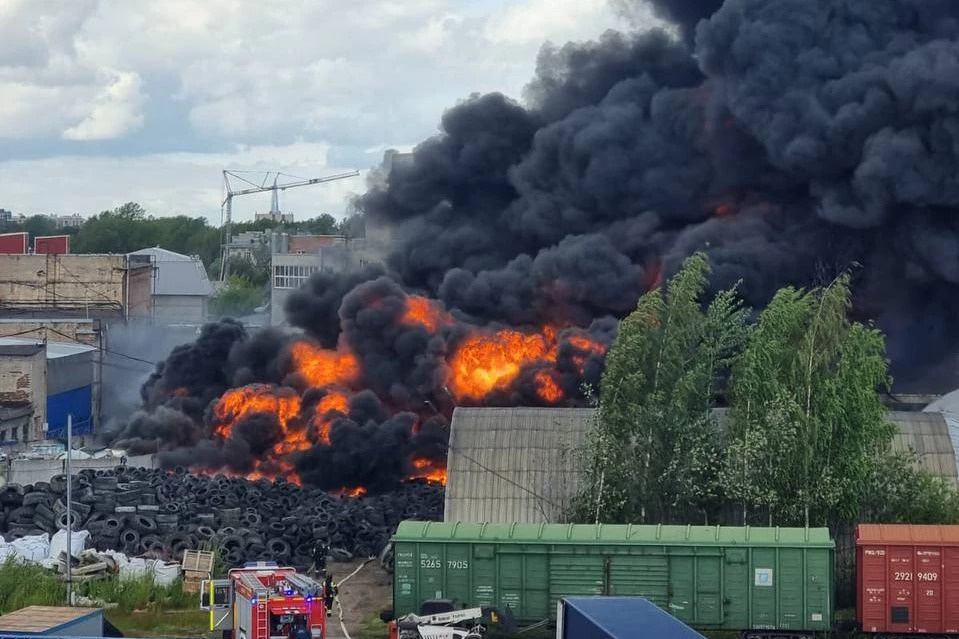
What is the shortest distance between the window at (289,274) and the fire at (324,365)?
56.4 metres

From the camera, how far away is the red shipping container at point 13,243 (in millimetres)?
119269

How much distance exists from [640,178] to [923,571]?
31347mm

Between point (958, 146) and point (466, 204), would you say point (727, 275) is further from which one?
point (466, 204)

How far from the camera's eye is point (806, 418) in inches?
1619

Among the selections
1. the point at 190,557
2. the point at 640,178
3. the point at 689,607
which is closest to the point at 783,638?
the point at 689,607

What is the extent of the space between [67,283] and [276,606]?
7408 cm

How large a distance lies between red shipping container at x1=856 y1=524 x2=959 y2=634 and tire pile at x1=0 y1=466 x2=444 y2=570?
52.1 ft

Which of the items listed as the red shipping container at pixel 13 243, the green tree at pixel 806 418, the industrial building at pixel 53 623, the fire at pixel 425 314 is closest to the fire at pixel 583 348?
the fire at pixel 425 314

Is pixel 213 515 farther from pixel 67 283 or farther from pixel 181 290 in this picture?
pixel 181 290

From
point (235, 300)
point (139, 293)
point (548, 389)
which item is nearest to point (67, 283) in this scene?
point (139, 293)

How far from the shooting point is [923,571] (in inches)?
1452

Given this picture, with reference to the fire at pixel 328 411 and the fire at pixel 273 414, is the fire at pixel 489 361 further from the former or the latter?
the fire at pixel 273 414

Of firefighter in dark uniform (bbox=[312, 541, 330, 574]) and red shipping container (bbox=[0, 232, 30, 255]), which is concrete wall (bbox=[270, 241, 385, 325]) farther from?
firefighter in dark uniform (bbox=[312, 541, 330, 574])

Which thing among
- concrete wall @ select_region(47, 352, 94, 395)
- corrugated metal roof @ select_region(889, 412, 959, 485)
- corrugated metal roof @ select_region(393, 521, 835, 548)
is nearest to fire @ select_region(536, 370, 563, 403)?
corrugated metal roof @ select_region(889, 412, 959, 485)
